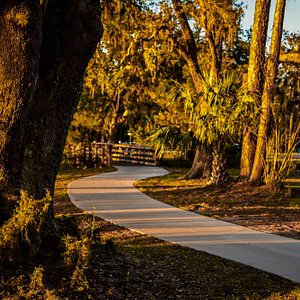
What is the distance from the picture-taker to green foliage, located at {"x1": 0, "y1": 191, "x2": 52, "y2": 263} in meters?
5.71

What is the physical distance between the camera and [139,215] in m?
12.1

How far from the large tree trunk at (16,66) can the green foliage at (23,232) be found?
1.63 feet

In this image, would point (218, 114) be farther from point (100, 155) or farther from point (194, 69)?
point (100, 155)

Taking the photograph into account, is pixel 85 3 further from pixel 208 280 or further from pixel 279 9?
pixel 279 9

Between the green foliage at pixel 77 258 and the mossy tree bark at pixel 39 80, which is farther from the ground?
the mossy tree bark at pixel 39 80

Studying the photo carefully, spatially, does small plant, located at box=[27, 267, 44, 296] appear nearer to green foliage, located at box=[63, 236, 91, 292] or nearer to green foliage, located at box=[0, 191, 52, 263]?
green foliage, located at box=[63, 236, 91, 292]

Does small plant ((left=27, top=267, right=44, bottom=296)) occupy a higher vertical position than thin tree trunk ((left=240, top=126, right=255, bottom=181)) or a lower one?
lower

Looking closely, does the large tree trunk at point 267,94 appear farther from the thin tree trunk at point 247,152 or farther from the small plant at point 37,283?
the small plant at point 37,283

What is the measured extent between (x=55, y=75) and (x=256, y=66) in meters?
10.4

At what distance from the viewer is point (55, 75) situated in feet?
21.6

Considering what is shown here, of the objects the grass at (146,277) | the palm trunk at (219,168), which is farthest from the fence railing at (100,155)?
the grass at (146,277)

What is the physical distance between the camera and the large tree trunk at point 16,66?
19.5 feet

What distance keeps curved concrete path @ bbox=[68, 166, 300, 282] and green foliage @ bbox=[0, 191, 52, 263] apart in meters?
0.96

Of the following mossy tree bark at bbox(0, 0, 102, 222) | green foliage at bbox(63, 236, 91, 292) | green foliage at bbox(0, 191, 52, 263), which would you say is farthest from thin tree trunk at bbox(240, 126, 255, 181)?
green foliage at bbox(0, 191, 52, 263)
